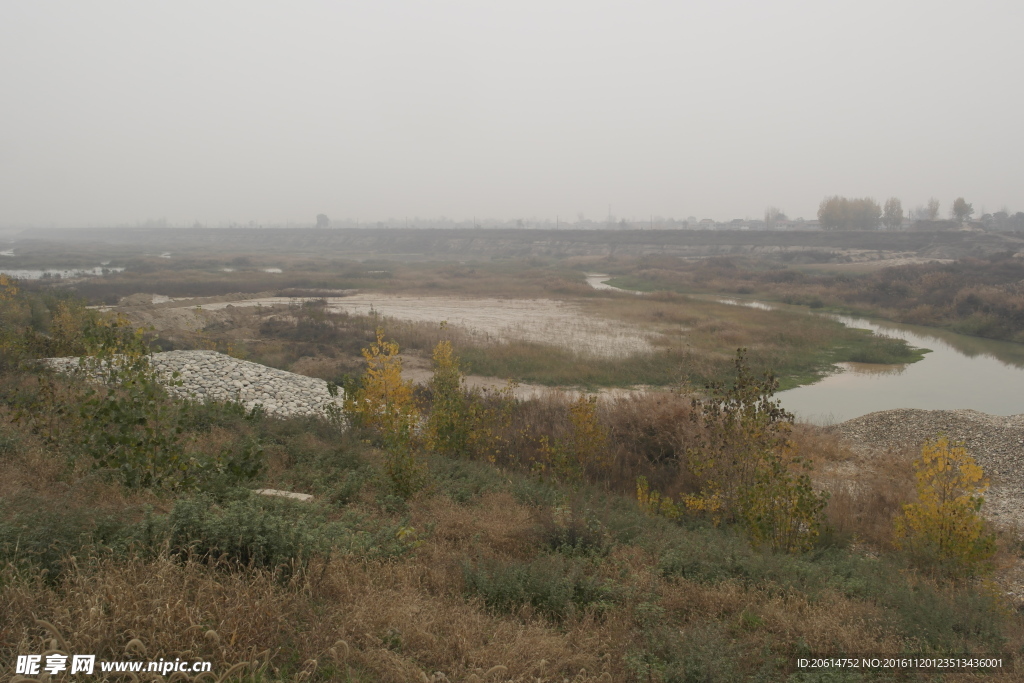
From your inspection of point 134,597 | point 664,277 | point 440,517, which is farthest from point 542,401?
point 664,277

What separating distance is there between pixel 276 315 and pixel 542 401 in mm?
21052

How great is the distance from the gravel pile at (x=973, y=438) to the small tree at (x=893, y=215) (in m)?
105

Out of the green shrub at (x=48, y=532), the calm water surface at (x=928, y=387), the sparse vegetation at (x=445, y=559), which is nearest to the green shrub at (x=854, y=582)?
the sparse vegetation at (x=445, y=559)

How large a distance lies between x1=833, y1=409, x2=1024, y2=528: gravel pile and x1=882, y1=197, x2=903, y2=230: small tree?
345 ft

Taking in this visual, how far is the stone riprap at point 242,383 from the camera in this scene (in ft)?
43.8

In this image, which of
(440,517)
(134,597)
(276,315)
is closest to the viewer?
(134,597)

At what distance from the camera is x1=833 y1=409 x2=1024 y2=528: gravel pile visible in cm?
1049

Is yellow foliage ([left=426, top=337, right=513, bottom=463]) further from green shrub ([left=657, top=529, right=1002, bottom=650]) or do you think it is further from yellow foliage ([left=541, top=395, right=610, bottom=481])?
green shrub ([left=657, top=529, right=1002, bottom=650])

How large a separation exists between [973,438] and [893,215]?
366 feet

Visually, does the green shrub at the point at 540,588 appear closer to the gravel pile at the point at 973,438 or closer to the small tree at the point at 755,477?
the small tree at the point at 755,477

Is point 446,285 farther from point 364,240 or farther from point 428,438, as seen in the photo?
point 364,240

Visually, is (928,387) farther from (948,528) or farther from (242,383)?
(242,383)

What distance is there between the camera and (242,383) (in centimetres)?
1494

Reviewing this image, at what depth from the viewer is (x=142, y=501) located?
214 inches
